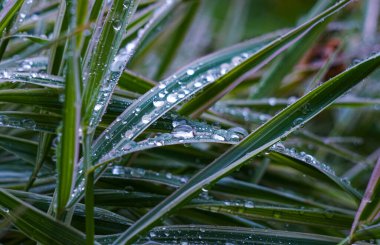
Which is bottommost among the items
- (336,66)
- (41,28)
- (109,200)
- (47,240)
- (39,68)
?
(47,240)

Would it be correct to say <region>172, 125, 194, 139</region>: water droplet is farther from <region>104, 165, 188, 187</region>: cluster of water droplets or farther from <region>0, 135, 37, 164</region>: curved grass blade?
<region>0, 135, 37, 164</region>: curved grass blade

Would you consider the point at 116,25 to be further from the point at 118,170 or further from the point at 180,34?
the point at 180,34

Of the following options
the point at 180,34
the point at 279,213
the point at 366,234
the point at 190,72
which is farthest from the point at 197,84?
the point at 180,34

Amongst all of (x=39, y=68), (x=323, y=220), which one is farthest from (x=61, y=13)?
(x=323, y=220)

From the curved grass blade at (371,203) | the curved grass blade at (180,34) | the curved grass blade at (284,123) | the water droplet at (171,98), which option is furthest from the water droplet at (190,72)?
the curved grass blade at (180,34)

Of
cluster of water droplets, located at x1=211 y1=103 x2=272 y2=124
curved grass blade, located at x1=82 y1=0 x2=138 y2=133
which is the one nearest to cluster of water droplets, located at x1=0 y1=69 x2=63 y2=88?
curved grass blade, located at x1=82 y1=0 x2=138 y2=133

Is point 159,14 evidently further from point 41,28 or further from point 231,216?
point 231,216

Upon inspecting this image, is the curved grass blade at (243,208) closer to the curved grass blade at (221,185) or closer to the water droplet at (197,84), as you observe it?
the curved grass blade at (221,185)
